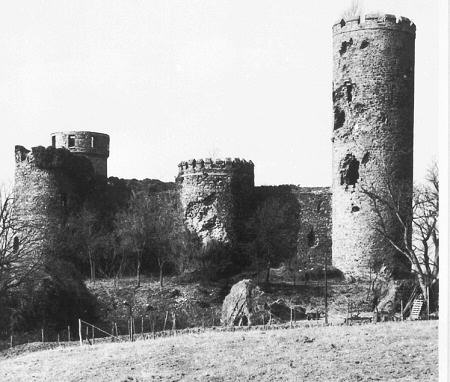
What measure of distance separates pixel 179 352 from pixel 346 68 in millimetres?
18866

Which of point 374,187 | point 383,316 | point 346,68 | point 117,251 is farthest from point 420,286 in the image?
point 117,251

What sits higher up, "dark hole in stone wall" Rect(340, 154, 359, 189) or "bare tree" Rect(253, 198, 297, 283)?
"dark hole in stone wall" Rect(340, 154, 359, 189)

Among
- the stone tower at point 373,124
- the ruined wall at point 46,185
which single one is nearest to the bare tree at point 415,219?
the stone tower at point 373,124

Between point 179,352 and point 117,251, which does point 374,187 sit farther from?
point 179,352

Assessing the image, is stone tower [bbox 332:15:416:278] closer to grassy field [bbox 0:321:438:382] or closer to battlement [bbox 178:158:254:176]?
battlement [bbox 178:158:254:176]

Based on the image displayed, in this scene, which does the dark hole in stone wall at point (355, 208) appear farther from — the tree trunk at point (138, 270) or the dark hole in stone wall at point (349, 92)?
the tree trunk at point (138, 270)

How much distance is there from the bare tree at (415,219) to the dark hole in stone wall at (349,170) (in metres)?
0.74

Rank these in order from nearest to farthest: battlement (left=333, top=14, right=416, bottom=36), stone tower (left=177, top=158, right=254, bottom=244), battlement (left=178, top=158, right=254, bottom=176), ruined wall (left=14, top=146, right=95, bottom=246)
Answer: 1. battlement (left=333, top=14, right=416, bottom=36)
2. stone tower (left=177, top=158, right=254, bottom=244)
3. battlement (left=178, top=158, right=254, bottom=176)
4. ruined wall (left=14, top=146, right=95, bottom=246)

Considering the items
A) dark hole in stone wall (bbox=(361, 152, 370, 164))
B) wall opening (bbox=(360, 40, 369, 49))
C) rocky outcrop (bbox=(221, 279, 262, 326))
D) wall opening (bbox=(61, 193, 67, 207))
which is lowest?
rocky outcrop (bbox=(221, 279, 262, 326))

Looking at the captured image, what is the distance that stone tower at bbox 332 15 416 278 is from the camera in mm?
43750

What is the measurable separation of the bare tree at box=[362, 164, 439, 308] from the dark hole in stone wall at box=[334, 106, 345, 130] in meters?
2.52

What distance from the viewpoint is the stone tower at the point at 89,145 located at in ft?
174

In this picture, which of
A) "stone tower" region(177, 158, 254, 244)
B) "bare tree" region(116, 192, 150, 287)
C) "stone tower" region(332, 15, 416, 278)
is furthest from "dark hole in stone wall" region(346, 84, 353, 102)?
"bare tree" region(116, 192, 150, 287)

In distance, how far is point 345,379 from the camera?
25.4 meters
